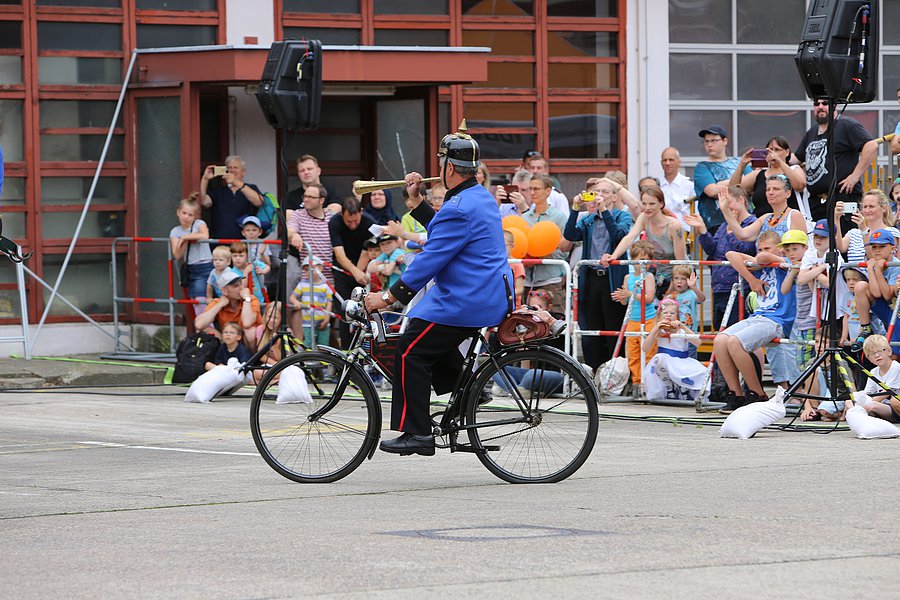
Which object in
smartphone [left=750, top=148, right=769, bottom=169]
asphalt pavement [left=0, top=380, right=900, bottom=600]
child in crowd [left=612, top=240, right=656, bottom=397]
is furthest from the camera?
smartphone [left=750, top=148, right=769, bottom=169]

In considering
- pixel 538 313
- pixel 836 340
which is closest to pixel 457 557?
pixel 538 313

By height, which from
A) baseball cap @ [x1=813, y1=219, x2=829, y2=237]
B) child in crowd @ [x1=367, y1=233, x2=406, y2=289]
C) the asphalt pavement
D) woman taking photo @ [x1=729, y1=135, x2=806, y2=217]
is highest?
woman taking photo @ [x1=729, y1=135, x2=806, y2=217]

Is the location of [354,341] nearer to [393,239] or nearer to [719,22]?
[393,239]

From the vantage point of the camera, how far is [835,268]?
39.3 feet

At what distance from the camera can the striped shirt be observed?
1708cm

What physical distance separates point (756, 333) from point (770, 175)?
6.33 ft

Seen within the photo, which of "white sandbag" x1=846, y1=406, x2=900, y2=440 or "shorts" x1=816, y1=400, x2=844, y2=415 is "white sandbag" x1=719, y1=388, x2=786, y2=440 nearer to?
"white sandbag" x1=846, y1=406, x2=900, y2=440

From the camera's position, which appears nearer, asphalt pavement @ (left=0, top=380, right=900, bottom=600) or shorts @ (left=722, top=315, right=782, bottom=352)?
asphalt pavement @ (left=0, top=380, right=900, bottom=600)

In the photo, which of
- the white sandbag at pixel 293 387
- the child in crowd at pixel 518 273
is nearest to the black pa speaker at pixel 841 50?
the child in crowd at pixel 518 273

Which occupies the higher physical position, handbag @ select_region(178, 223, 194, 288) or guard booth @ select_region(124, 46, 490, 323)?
guard booth @ select_region(124, 46, 490, 323)

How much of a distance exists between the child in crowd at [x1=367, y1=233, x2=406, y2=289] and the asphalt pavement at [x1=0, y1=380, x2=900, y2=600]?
450cm

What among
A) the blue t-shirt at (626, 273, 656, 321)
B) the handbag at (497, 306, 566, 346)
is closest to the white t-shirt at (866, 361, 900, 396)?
the blue t-shirt at (626, 273, 656, 321)

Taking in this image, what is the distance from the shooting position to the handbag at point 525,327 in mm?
9234

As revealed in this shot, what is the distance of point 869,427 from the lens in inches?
449
